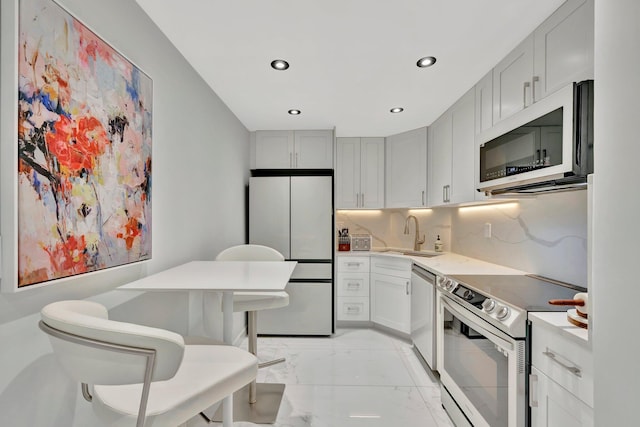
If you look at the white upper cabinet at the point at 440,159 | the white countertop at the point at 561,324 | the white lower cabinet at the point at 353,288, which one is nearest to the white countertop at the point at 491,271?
the white countertop at the point at 561,324

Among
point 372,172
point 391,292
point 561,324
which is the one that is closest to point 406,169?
point 372,172

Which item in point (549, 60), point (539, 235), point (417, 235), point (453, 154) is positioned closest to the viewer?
point (549, 60)

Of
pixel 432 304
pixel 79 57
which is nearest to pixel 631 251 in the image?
pixel 79 57

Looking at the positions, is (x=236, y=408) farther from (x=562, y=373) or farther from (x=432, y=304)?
(x=562, y=373)

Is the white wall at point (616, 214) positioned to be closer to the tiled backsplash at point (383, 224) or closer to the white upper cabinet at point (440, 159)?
the white upper cabinet at point (440, 159)

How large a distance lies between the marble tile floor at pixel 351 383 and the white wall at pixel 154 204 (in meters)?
0.80

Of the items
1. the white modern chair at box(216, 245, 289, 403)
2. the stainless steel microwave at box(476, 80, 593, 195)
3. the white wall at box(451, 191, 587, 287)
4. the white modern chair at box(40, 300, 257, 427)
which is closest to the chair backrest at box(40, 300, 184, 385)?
the white modern chair at box(40, 300, 257, 427)

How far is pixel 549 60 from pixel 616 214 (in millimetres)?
1295

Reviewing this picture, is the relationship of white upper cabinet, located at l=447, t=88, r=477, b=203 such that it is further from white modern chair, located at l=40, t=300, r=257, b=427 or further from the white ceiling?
white modern chair, located at l=40, t=300, r=257, b=427

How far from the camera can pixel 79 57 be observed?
1.15 meters

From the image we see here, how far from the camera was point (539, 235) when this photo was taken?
2.08 meters

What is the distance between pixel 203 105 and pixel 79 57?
4.21 ft

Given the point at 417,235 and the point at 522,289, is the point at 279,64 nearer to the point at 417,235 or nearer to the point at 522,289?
the point at 522,289

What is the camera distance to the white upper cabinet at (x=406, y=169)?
3551 mm
